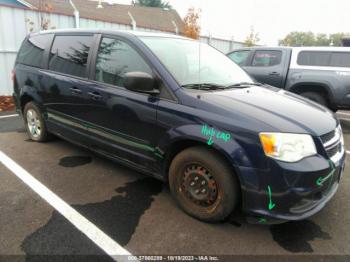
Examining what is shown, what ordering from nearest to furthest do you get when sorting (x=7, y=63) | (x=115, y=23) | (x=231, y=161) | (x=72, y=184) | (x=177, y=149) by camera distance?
(x=231, y=161)
(x=177, y=149)
(x=72, y=184)
(x=7, y=63)
(x=115, y=23)

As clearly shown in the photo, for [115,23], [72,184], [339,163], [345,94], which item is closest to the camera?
[339,163]

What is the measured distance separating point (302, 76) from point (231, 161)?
5105mm

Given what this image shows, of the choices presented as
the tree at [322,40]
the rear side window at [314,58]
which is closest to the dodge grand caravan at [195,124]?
the rear side window at [314,58]

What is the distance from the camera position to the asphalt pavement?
93.5 inches

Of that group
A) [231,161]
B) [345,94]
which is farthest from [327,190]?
[345,94]

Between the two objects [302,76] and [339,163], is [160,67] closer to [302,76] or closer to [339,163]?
[339,163]

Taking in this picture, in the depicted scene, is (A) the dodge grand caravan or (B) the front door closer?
(A) the dodge grand caravan

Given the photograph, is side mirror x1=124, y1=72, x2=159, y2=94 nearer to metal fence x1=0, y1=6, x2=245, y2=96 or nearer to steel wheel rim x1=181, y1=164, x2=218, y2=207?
steel wheel rim x1=181, y1=164, x2=218, y2=207

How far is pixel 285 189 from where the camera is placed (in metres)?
2.30

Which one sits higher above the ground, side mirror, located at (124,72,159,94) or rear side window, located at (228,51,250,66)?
rear side window, located at (228,51,250,66)

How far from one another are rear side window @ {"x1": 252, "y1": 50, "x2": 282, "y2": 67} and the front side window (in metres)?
4.89

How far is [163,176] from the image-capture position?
9.97ft

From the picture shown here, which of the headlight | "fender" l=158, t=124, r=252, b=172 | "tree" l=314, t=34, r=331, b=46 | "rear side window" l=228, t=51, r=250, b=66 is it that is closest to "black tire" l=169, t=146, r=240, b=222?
"fender" l=158, t=124, r=252, b=172

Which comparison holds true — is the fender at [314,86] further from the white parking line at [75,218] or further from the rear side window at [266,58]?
the white parking line at [75,218]
